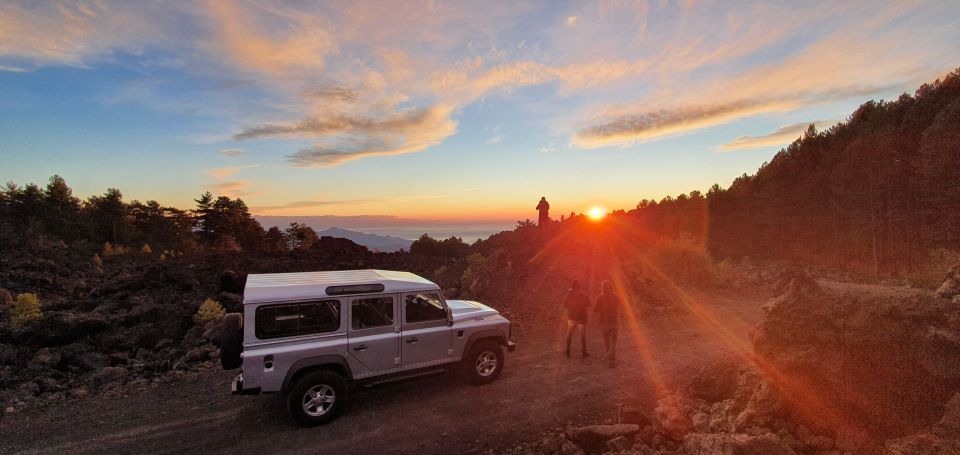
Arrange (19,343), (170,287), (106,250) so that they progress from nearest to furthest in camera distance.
A: (19,343) → (170,287) → (106,250)

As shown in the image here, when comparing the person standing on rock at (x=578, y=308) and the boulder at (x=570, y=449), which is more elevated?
the person standing on rock at (x=578, y=308)

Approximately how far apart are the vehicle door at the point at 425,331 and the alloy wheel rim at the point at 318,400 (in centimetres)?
148

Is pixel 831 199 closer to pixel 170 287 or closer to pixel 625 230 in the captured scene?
pixel 625 230

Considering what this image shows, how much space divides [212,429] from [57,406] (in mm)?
4333

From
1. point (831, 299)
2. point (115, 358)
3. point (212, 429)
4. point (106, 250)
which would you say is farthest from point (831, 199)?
point (106, 250)

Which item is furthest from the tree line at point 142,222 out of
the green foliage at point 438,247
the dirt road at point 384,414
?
the dirt road at point 384,414

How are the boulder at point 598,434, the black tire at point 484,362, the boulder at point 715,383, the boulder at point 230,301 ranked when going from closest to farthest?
1. the boulder at point 598,434
2. the boulder at point 715,383
3. the black tire at point 484,362
4. the boulder at point 230,301

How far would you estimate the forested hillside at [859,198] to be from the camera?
89.1 feet

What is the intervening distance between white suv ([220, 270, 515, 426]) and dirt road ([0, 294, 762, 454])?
1.96 feet

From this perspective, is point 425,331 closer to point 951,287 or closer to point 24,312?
point 951,287

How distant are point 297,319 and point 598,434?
18.6 ft

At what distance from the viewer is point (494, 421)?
780 cm

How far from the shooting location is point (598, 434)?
698cm

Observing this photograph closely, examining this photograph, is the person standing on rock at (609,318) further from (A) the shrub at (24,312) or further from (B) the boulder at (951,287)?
(A) the shrub at (24,312)
